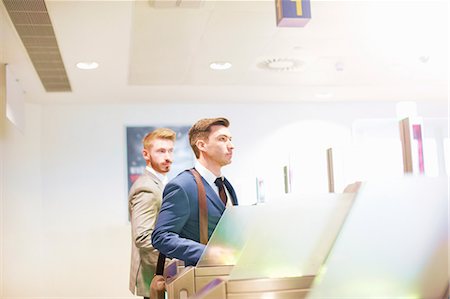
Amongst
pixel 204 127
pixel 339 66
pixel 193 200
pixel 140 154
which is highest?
pixel 339 66

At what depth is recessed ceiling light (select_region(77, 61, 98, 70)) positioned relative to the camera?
5250 millimetres

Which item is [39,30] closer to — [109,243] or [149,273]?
[149,273]

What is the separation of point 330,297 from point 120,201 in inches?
244

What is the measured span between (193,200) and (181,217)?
0.27 feet

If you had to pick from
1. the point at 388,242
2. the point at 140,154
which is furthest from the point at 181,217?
the point at 140,154

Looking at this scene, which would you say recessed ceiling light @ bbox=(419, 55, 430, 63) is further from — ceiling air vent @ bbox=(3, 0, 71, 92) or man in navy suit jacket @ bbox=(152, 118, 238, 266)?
man in navy suit jacket @ bbox=(152, 118, 238, 266)

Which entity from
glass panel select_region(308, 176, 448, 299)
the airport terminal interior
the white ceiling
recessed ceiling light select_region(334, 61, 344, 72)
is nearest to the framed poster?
the airport terminal interior

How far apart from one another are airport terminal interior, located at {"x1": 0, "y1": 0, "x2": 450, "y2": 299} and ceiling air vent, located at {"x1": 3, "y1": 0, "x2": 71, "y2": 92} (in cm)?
2

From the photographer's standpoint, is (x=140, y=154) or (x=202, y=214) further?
(x=140, y=154)

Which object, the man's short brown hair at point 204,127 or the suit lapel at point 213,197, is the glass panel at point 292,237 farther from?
the man's short brown hair at point 204,127

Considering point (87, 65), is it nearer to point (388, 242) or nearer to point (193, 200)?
point (193, 200)

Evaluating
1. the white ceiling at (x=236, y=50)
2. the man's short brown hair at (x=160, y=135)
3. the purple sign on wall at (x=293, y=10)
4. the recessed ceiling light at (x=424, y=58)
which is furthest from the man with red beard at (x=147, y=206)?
the recessed ceiling light at (x=424, y=58)

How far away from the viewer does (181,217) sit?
209cm

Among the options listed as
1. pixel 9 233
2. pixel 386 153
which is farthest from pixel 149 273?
pixel 386 153
